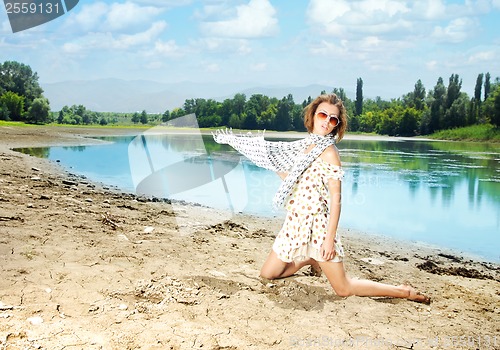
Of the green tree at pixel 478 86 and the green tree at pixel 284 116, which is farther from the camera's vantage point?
the green tree at pixel 478 86

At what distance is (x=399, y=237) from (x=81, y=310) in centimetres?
613

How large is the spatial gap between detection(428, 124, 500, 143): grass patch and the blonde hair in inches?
2001

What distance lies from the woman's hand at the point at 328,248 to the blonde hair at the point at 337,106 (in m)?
0.81

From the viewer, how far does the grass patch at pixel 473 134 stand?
5029 centimetres

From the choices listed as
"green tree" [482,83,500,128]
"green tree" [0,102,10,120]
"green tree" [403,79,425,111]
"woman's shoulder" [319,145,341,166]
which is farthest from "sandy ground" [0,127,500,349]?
"green tree" [403,79,425,111]

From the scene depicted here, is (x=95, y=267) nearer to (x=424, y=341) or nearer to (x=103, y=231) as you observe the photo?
(x=103, y=231)

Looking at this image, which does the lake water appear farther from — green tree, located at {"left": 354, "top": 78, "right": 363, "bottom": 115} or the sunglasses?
green tree, located at {"left": 354, "top": 78, "right": 363, "bottom": 115}

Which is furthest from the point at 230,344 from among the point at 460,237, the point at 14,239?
the point at 460,237

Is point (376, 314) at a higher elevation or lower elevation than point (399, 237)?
higher

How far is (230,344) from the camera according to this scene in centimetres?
297

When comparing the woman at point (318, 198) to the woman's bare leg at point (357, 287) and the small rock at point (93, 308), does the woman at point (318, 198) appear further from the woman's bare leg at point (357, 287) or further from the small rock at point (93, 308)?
the small rock at point (93, 308)

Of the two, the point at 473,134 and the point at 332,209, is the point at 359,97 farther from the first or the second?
the point at 332,209

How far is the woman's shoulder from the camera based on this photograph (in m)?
3.65

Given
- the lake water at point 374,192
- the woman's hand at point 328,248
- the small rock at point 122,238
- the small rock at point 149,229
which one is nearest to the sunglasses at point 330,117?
the woman's hand at point 328,248
